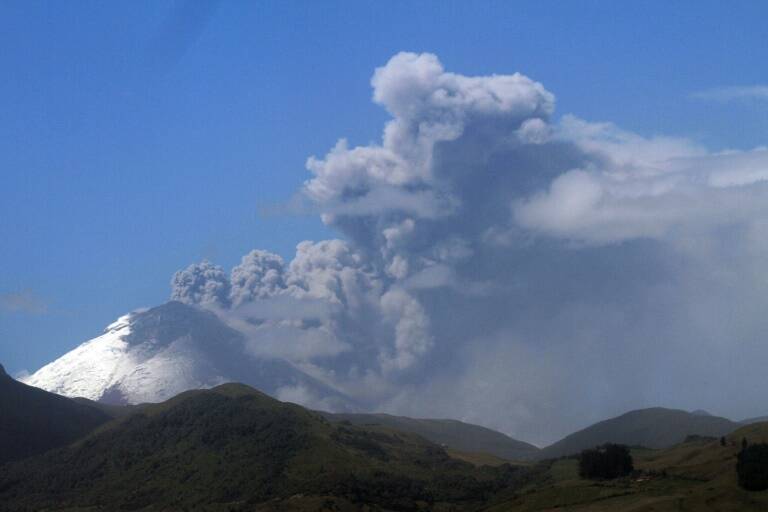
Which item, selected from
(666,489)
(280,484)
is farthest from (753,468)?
(280,484)

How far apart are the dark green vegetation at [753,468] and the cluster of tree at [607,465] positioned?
32.1m

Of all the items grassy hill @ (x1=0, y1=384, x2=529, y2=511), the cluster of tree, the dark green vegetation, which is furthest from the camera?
grassy hill @ (x1=0, y1=384, x2=529, y2=511)

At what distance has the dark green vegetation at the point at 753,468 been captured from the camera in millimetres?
99500

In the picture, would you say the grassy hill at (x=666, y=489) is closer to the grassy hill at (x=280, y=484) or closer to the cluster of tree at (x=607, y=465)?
the cluster of tree at (x=607, y=465)

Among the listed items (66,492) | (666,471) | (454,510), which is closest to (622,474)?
(666,471)

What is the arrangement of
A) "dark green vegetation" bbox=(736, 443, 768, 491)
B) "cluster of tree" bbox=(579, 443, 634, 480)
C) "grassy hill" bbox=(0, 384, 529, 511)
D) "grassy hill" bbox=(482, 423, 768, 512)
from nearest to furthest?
"grassy hill" bbox=(482, 423, 768, 512) < "dark green vegetation" bbox=(736, 443, 768, 491) < "cluster of tree" bbox=(579, 443, 634, 480) < "grassy hill" bbox=(0, 384, 529, 511)

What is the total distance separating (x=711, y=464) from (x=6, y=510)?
13790cm

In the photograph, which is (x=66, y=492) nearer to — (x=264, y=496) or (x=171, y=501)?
(x=171, y=501)

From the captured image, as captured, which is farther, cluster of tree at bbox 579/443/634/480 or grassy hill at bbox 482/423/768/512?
cluster of tree at bbox 579/443/634/480

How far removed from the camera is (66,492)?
197125 millimetres

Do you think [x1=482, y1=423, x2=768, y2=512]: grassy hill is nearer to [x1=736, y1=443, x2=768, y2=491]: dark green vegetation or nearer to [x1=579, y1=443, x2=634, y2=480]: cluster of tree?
[x1=736, y1=443, x2=768, y2=491]: dark green vegetation

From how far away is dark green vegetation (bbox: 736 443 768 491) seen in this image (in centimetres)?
9950

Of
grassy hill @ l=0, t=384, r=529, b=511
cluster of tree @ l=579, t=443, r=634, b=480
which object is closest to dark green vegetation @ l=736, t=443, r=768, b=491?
cluster of tree @ l=579, t=443, r=634, b=480

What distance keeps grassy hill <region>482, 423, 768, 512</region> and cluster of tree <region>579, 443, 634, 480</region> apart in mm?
2028
